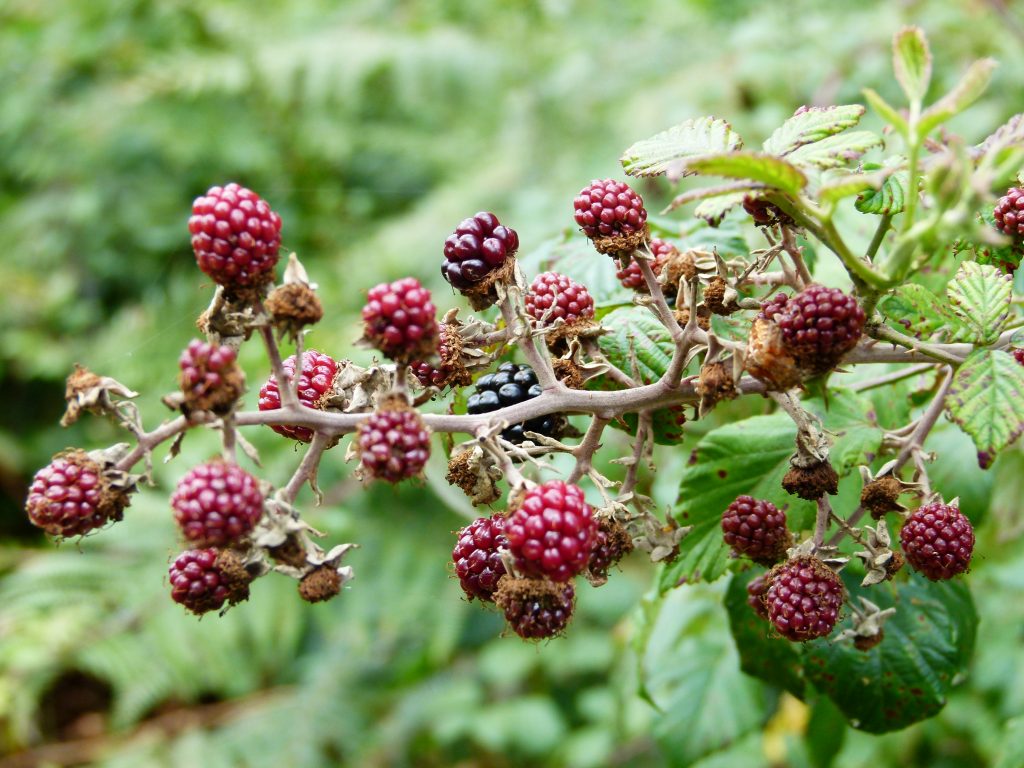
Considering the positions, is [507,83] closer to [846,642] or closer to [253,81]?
[253,81]

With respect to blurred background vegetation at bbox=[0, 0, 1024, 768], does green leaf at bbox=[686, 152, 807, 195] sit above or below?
above

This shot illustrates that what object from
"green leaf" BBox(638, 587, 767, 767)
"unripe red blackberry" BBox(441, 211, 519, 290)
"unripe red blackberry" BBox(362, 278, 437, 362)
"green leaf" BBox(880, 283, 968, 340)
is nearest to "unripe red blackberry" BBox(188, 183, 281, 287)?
"unripe red blackberry" BBox(362, 278, 437, 362)

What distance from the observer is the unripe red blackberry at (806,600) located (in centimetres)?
120

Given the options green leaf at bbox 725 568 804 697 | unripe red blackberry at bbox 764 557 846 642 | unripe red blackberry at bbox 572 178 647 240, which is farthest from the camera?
green leaf at bbox 725 568 804 697

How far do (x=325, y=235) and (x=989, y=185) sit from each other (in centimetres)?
523

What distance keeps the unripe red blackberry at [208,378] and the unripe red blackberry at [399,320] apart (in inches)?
6.8

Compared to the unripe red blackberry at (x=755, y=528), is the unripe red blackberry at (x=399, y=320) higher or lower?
higher

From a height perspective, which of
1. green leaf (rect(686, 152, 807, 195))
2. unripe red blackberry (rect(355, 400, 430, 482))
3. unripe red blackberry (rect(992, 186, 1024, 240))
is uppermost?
green leaf (rect(686, 152, 807, 195))

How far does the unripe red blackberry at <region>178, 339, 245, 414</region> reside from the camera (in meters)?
1.06

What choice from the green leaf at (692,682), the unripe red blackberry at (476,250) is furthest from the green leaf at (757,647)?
the unripe red blackberry at (476,250)

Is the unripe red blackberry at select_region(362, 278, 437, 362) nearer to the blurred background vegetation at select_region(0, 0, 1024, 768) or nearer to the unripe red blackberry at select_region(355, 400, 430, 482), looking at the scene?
the unripe red blackberry at select_region(355, 400, 430, 482)

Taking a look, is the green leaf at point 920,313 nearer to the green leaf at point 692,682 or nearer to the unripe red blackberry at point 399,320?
the unripe red blackberry at point 399,320

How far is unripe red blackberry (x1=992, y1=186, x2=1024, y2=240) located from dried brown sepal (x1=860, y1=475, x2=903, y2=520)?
41cm

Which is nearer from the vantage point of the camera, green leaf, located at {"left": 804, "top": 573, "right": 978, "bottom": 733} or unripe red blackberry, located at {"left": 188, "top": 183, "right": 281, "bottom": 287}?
unripe red blackberry, located at {"left": 188, "top": 183, "right": 281, "bottom": 287}
